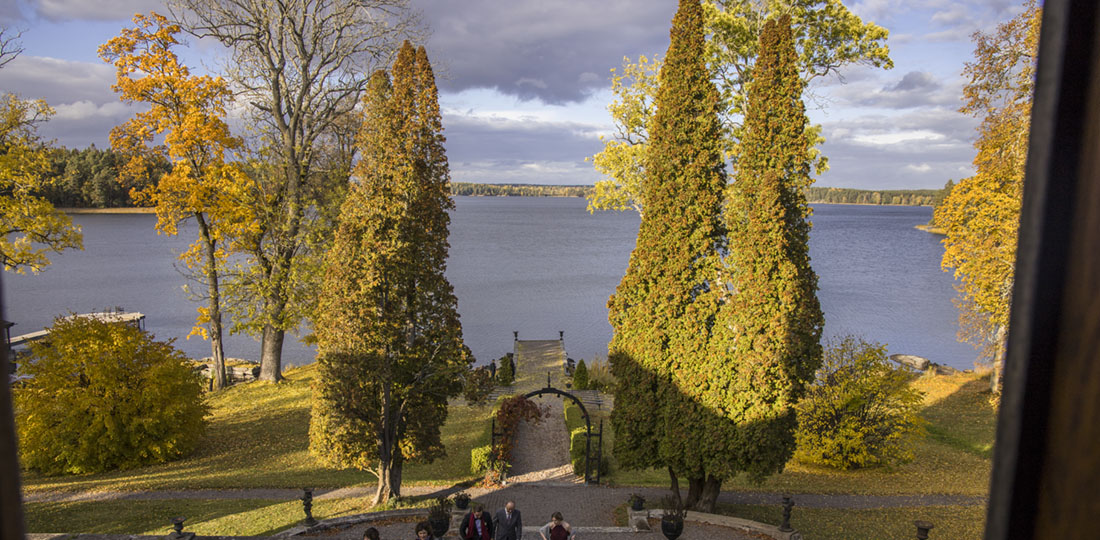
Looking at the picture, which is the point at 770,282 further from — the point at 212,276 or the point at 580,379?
the point at 212,276

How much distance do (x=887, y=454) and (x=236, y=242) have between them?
2212cm

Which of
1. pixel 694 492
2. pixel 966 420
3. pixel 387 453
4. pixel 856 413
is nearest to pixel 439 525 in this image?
pixel 387 453

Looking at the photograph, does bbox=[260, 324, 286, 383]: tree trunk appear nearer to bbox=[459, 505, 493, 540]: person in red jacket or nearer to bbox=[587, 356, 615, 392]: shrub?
bbox=[587, 356, 615, 392]: shrub

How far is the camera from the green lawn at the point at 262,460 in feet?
51.4

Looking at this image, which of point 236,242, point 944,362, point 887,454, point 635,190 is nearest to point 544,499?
point 887,454

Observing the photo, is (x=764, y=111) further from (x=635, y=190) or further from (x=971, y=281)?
(x=971, y=281)

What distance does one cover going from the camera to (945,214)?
20.8 meters

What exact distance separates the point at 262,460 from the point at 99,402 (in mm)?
4262

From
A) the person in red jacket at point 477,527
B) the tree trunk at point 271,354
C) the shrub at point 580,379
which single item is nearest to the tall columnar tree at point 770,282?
the person in red jacket at point 477,527

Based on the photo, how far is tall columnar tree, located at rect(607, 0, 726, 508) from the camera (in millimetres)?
12102

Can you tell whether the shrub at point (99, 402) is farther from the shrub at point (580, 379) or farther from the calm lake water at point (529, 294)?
the shrub at point (580, 379)

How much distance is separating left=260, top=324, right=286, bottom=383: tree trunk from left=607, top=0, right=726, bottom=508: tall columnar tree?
1734cm

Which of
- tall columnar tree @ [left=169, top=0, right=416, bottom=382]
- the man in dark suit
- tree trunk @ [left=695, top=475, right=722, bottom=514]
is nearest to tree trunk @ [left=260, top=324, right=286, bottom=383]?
tall columnar tree @ [left=169, top=0, right=416, bottom=382]

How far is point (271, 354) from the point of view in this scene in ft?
82.8
